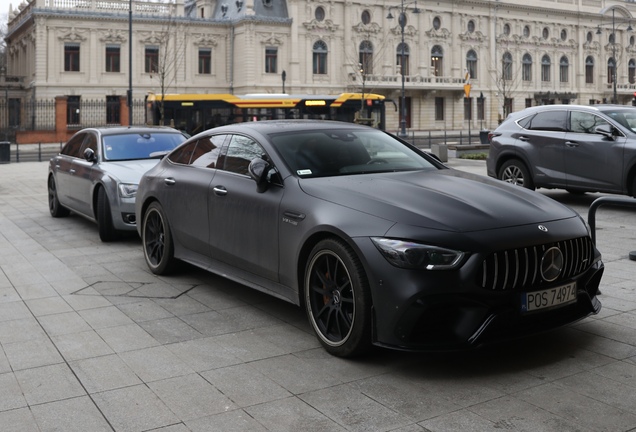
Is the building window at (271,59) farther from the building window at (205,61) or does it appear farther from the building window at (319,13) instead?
the building window at (319,13)

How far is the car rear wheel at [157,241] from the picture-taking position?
7723mm

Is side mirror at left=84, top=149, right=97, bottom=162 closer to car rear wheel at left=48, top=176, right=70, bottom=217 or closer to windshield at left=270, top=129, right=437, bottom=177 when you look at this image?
car rear wheel at left=48, top=176, right=70, bottom=217

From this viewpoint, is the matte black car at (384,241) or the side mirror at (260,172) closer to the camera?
the matte black car at (384,241)

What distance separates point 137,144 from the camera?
1165cm

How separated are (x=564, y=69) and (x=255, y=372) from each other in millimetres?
86456

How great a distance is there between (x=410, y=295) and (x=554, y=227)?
3.92ft

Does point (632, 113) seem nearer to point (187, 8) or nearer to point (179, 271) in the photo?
point (179, 271)

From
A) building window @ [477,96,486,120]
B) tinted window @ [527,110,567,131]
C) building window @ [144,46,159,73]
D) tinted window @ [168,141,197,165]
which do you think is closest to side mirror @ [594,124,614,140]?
tinted window @ [527,110,567,131]

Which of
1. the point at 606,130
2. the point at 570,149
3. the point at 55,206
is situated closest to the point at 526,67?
the point at 570,149

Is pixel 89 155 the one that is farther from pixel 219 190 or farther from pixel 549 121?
pixel 549 121

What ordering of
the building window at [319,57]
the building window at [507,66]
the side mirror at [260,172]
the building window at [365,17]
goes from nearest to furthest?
1. the side mirror at [260,172]
2. the building window at [319,57]
3. the building window at [365,17]
4. the building window at [507,66]

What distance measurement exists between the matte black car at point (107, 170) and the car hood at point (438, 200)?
5068 mm

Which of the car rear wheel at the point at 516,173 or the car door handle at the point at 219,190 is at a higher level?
the car rear wheel at the point at 516,173

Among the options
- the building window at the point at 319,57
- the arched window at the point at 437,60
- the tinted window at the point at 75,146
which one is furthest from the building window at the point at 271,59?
the tinted window at the point at 75,146
